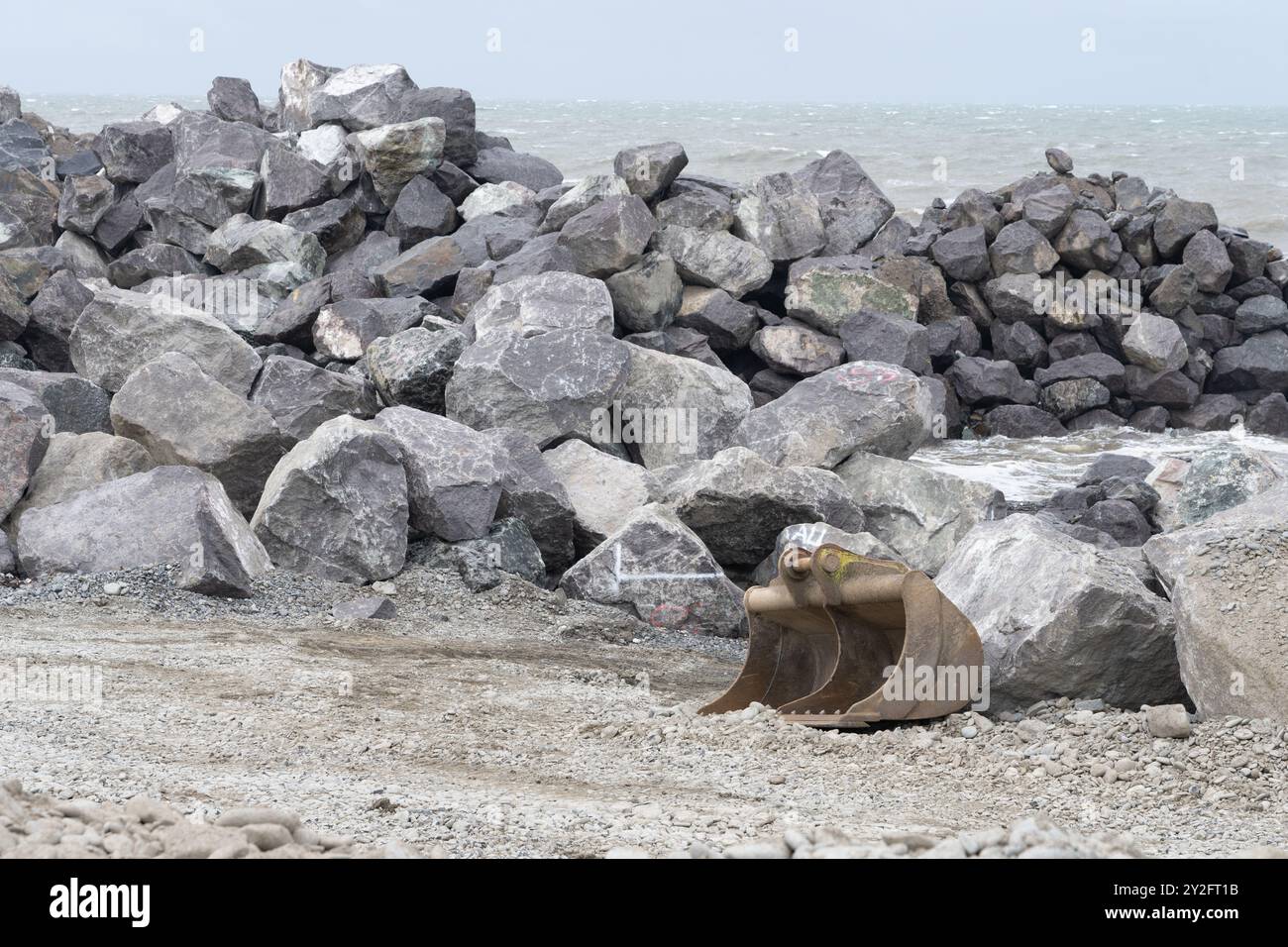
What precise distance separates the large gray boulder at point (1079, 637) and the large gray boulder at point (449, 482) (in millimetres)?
3159

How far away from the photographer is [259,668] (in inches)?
211

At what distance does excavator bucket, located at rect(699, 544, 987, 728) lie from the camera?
4.62 m

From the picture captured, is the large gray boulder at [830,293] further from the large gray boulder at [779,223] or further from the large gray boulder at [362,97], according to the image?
the large gray boulder at [362,97]

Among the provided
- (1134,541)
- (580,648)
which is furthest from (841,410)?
(580,648)

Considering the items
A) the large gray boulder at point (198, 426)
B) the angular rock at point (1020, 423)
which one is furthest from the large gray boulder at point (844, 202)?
the large gray boulder at point (198, 426)

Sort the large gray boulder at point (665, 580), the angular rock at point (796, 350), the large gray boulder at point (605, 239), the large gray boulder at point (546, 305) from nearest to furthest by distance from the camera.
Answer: the large gray boulder at point (665, 580) < the large gray boulder at point (546, 305) < the large gray boulder at point (605, 239) < the angular rock at point (796, 350)

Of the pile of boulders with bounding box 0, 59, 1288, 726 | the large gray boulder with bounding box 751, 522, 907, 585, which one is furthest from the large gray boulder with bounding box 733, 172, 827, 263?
the large gray boulder with bounding box 751, 522, 907, 585

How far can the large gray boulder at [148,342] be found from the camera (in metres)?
8.89

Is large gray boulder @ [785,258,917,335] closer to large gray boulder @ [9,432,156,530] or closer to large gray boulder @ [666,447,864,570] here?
large gray boulder @ [666,447,864,570]

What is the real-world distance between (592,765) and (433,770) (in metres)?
0.54

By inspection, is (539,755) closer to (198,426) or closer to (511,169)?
(198,426)

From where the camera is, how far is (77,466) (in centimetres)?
717

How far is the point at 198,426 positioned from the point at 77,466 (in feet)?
2.30

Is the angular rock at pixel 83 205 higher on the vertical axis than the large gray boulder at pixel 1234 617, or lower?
higher
